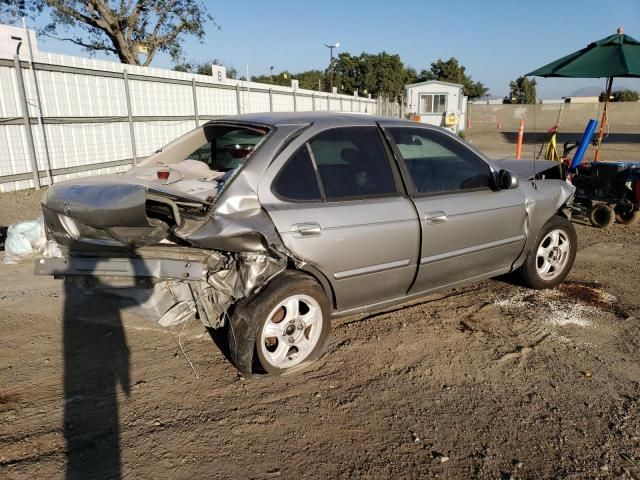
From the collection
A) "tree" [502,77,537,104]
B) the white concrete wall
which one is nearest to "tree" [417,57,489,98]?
"tree" [502,77,537,104]

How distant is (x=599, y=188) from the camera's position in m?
7.48

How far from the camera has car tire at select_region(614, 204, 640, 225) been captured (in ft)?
24.4

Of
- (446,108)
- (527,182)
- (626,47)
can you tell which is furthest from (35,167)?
(446,108)

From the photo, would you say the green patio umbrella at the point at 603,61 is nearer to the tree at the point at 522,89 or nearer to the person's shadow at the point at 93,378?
the person's shadow at the point at 93,378

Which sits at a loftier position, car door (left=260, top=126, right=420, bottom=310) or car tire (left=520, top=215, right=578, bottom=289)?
car door (left=260, top=126, right=420, bottom=310)

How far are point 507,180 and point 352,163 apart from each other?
4.59 feet

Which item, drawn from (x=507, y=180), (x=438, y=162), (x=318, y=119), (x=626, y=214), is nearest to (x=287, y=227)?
(x=318, y=119)

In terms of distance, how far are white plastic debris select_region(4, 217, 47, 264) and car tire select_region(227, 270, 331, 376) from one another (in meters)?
3.59

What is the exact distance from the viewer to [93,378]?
3152mm

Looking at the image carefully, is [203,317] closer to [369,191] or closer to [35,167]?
[369,191]

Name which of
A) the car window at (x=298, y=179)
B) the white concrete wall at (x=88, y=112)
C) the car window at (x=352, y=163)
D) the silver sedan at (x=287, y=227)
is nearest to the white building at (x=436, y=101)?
the white concrete wall at (x=88, y=112)

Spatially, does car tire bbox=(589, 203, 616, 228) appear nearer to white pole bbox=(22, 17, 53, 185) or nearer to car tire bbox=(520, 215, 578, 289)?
car tire bbox=(520, 215, 578, 289)

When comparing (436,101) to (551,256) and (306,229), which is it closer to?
(551,256)

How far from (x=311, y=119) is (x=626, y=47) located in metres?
7.72
